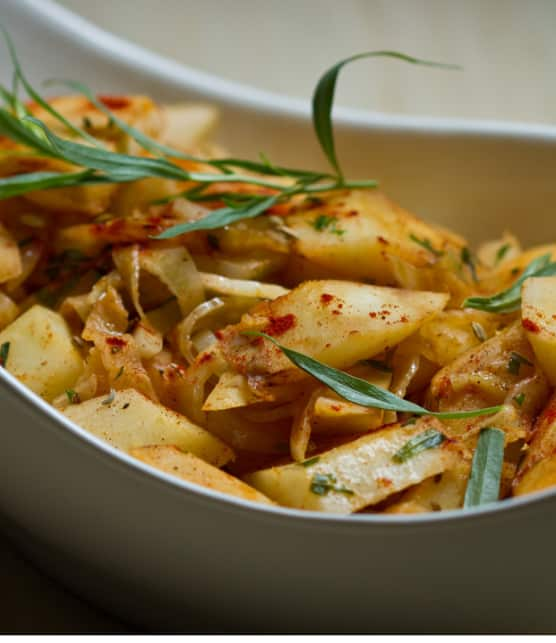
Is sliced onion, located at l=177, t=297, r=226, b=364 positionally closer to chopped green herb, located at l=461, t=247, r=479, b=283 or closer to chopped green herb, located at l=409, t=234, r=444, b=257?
chopped green herb, located at l=409, t=234, r=444, b=257

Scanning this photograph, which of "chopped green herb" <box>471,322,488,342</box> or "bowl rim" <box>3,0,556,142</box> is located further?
"bowl rim" <box>3,0,556,142</box>

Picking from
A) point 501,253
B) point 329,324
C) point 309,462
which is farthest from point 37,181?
point 501,253

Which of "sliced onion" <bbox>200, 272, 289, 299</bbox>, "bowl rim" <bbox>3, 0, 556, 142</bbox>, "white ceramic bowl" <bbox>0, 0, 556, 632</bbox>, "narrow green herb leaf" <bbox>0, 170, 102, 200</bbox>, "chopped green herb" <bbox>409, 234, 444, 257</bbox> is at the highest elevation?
"bowl rim" <bbox>3, 0, 556, 142</bbox>

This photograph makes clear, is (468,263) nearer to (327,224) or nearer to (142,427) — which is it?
(327,224)

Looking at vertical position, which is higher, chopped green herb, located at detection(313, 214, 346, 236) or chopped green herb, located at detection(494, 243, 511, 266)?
chopped green herb, located at detection(313, 214, 346, 236)

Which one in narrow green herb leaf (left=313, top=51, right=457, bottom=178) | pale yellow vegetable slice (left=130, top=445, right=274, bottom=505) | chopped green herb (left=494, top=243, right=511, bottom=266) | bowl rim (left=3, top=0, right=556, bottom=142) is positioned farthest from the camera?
bowl rim (left=3, top=0, right=556, bottom=142)

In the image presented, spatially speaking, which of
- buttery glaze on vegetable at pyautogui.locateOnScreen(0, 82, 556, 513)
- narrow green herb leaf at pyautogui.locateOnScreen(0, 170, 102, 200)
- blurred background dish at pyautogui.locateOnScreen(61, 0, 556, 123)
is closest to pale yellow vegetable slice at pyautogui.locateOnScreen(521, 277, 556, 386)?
buttery glaze on vegetable at pyautogui.locateOnScreen(0, 82, 556, 513)

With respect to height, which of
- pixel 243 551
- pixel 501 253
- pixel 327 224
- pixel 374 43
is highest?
pixel 374 43
